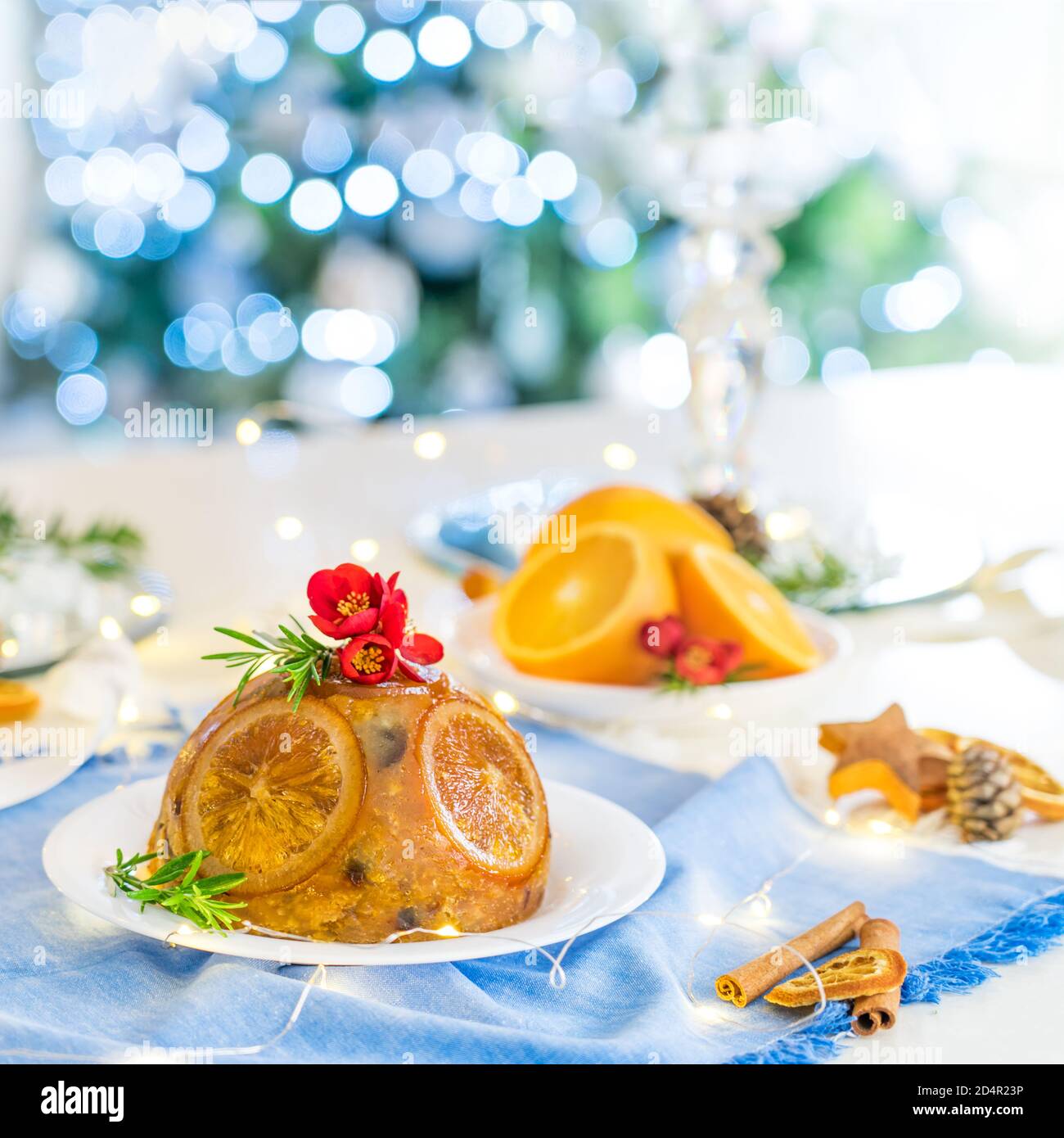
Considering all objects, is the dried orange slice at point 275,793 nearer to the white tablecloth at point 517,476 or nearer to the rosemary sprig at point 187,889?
the rosemary sprig at point 187,889

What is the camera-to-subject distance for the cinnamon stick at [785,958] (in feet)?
2.45

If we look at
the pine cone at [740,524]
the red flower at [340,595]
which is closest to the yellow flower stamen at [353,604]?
the red flower at [340,595]

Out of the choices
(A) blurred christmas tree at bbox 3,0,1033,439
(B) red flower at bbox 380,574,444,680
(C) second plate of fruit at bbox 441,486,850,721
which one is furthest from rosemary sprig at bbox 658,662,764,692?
(A) blurred christmas tree at bbox 3,0,1033,439

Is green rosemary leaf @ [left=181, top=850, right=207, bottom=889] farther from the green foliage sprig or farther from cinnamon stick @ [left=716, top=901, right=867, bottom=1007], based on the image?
the green foliage sprig

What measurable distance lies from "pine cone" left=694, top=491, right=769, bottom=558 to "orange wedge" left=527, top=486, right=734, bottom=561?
24 cm

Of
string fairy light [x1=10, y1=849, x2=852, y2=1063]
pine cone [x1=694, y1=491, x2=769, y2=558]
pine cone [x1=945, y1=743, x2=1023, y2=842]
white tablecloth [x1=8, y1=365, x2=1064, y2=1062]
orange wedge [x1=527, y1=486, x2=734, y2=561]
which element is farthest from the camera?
pine cone [x1=694, y1=491, x2=769, y2=558]

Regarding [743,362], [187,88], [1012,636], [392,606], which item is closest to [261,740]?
[392,606]

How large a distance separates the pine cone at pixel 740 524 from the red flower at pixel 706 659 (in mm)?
383

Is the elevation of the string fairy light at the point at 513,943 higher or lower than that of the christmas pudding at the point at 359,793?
lower

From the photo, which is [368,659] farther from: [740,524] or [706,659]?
[740,524]

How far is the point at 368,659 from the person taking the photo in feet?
2.69

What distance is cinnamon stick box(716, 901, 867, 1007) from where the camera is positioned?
0.75 metres

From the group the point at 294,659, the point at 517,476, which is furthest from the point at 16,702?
the point at 517,476
